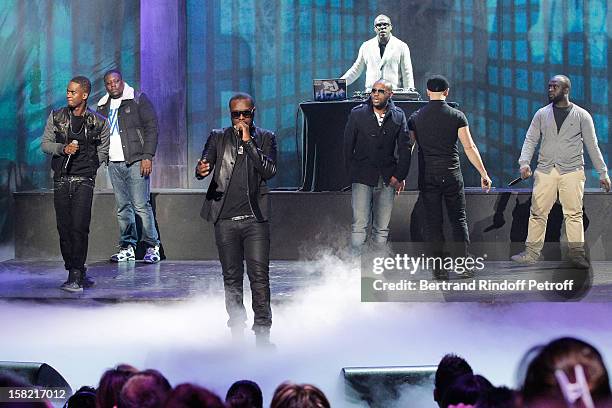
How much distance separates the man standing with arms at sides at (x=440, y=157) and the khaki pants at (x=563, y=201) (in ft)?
2.15

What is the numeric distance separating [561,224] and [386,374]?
4.66 metres

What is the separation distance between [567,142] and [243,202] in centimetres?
320

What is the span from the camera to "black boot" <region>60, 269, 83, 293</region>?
23.8 feet

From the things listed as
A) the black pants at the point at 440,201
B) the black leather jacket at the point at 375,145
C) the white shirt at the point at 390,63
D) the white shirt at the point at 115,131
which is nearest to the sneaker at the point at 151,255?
the white shirt at the point at 115,131

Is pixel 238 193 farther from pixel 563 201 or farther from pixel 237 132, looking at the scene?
pixel 563 201

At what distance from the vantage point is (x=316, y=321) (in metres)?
6.64

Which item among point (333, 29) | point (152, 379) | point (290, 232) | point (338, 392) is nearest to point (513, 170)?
point (333, 29)

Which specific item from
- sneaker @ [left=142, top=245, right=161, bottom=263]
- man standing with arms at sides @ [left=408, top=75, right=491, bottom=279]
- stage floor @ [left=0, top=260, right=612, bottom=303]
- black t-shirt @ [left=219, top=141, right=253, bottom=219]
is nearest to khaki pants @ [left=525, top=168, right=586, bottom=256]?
stage floor @ [left=0, top=260, right=612, bottom=303]

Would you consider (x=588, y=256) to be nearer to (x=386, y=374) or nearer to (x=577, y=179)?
(x=577, y=179)

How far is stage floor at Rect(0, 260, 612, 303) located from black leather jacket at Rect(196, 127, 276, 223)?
1.36 m

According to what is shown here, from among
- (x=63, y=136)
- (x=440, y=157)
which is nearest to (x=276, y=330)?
(x=440, y=157)

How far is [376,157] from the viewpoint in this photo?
743 cm

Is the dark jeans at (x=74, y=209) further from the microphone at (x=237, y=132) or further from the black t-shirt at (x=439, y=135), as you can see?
the black t-shirt at (x=439, y=135)

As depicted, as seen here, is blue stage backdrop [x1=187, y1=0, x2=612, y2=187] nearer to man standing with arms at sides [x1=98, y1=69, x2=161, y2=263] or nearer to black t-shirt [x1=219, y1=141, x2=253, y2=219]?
man standing with arms at sides [x1=98, y1=69, x2=161, y2=263]
